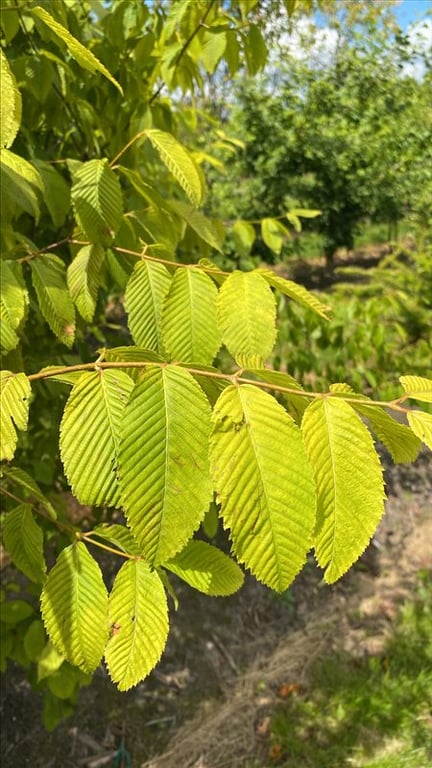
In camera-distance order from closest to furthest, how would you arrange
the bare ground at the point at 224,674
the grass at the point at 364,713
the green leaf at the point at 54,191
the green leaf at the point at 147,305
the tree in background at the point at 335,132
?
the green leaf at the point at 147,305 < the green leaf at the point at 54,191 < the grass at the point at 364,713 < the bare ground at the point at 224,674 < the tree in background at the point at 335,132

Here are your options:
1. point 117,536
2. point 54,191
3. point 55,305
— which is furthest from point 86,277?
point 117,536

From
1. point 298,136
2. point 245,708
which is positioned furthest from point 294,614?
point 298,136

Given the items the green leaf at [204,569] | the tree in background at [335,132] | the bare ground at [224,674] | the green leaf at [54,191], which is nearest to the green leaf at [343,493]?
the green leaf at [204,569]

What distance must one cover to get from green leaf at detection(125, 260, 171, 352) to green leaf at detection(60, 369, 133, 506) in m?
0.32

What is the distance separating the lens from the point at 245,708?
257 centimetres

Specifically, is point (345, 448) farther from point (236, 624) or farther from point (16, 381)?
point (236, 624)

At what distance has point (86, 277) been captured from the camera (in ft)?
3.41

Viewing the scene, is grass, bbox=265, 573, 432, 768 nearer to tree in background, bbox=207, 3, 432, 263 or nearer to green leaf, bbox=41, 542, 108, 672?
green leaf, bbox=41, 542, 108, 672

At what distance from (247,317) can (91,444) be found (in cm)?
32

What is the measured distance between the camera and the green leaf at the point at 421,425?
0.57m

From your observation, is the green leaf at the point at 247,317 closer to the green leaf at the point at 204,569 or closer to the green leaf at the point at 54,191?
the green leaf at the point at 204,569

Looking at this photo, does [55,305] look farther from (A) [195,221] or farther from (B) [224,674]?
(B) [224,674]

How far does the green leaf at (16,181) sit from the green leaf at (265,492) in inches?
27.5

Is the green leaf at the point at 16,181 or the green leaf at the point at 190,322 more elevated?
the green leaf at the point at 16,181
